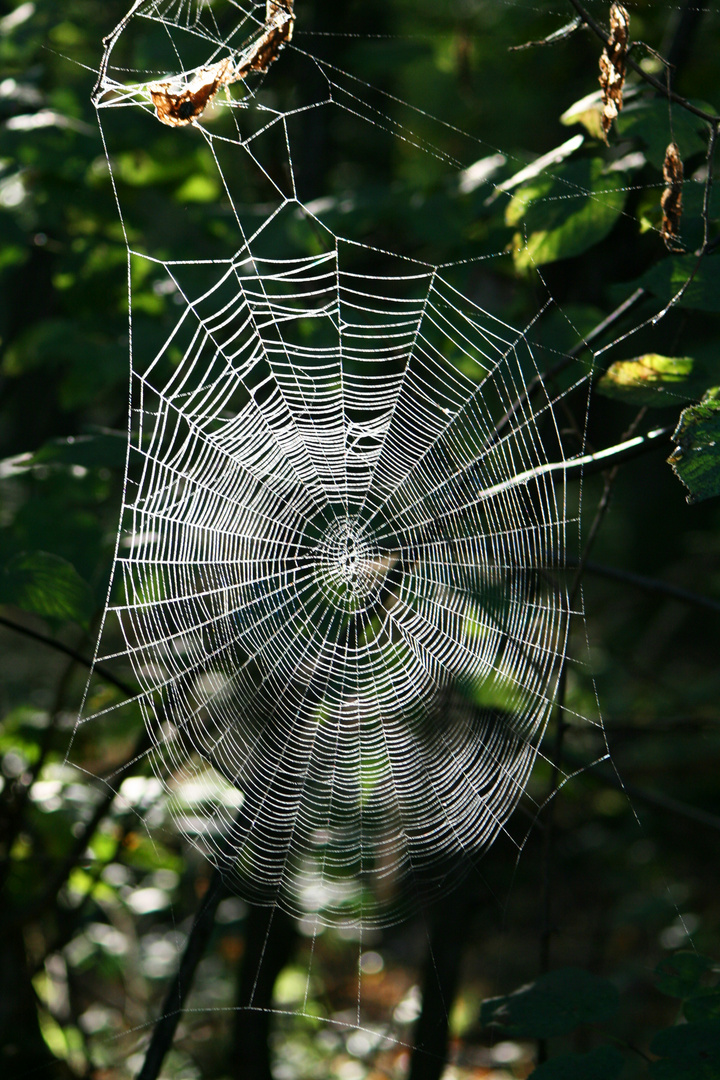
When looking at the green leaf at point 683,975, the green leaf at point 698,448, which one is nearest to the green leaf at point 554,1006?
the green leaf at point 683,975

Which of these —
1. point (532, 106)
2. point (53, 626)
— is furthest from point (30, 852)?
point (532, 106)

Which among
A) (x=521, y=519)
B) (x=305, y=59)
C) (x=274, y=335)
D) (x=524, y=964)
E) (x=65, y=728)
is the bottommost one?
(x=524, y=964)

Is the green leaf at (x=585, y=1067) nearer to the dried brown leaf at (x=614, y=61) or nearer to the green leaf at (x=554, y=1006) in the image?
the green leaf at (x=554, y=1006)

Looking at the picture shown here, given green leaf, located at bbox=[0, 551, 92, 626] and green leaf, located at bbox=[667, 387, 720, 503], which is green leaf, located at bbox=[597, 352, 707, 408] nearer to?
green leaf, located at bbox=[667, 387, 720, 503]

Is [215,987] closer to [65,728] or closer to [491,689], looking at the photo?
[65,728]

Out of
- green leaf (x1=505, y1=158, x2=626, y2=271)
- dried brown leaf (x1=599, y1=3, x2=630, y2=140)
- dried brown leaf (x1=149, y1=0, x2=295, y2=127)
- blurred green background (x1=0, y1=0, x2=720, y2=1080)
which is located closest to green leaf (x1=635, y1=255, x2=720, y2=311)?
blurred green background (x1=0, y1=0, x2=720, y2=1080)

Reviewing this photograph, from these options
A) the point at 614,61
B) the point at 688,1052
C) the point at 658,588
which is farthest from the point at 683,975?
the point at 614,61

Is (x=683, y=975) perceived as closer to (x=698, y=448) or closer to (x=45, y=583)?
(x=698, y=448)
